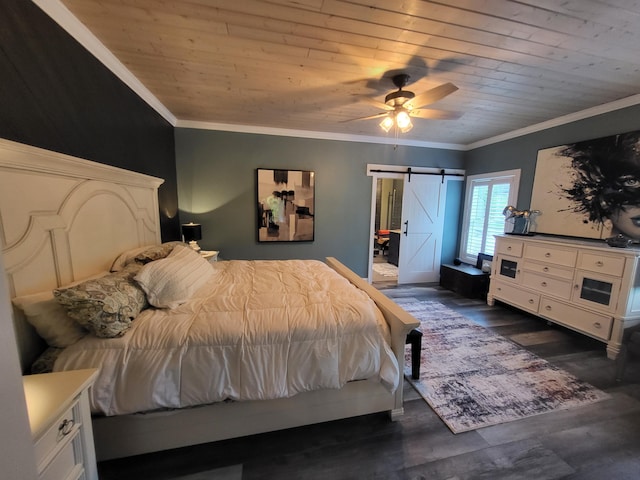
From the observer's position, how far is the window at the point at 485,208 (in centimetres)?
399

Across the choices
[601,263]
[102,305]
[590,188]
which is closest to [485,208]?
[590,188]

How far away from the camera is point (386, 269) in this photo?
595 cm

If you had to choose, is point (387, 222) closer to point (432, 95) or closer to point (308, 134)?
point (308, 134)

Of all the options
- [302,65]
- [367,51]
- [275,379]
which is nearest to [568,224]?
[367,51]

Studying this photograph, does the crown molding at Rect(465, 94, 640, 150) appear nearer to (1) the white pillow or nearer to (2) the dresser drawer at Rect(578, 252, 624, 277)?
(2) the dresser drawer at Rect(578, 252, 624, 277)

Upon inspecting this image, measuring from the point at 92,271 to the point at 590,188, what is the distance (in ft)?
16.3

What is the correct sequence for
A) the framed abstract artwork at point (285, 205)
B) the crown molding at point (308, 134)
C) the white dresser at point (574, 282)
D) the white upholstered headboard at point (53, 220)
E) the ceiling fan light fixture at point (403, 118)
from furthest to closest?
the framed abstract artwork at point (285, 205) → the crown molding at point (308, 134) → the white dresser at point (574, 282) → the ceiling fan light fixture at point (403, 118) → the white upholstered headboard at point (53, 220)

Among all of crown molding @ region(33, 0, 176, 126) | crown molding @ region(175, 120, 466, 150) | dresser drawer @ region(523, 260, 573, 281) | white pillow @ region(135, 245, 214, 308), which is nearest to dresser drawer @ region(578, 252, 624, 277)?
dresser drawer @ region(523, 260, 573, 281)

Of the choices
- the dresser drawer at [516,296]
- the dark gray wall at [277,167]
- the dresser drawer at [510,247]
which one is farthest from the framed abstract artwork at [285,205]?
the dresser drawer at [516,296]

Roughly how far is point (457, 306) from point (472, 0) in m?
3.49

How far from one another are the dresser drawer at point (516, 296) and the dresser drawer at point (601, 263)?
66cm

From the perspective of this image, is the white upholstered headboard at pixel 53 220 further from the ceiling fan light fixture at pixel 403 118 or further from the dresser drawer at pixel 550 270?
the dresser drawer at pixel 550 270

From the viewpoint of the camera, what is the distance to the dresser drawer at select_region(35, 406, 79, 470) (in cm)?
84

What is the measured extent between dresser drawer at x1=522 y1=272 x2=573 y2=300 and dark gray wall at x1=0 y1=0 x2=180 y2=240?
4.71 m
